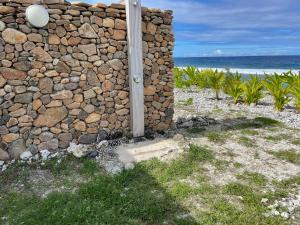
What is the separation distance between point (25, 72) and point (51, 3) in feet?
4.13

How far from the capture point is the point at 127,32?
6.04 m

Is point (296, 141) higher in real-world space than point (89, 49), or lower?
lower

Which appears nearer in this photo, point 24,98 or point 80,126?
point 24,98

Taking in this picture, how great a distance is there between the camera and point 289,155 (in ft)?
18.5

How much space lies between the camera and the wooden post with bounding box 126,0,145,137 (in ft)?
19.5

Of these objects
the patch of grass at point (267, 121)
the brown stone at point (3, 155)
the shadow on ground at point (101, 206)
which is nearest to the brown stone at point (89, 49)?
the brown stone at point (3, 155)

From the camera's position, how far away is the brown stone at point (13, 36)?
4.92 metres

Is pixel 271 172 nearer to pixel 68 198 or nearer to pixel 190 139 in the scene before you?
pixel 190 139

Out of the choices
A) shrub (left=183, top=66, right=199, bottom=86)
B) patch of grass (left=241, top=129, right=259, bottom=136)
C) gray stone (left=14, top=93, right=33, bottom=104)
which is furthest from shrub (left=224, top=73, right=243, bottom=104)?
gray stone (left=14, top=93, right=33, bottom=104)

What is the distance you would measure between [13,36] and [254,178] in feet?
14.6

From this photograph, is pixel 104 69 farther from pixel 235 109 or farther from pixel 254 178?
Answer: pixel 235 109

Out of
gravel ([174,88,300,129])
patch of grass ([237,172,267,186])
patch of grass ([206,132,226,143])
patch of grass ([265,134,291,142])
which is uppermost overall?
gravel ([174,88,300,129])

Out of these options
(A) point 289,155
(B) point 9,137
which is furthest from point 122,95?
(A) point 289,155

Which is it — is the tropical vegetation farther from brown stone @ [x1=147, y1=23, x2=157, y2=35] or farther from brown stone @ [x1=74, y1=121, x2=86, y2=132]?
brown stone @ [x1=74, y1=121, x2=86, y2=132]
